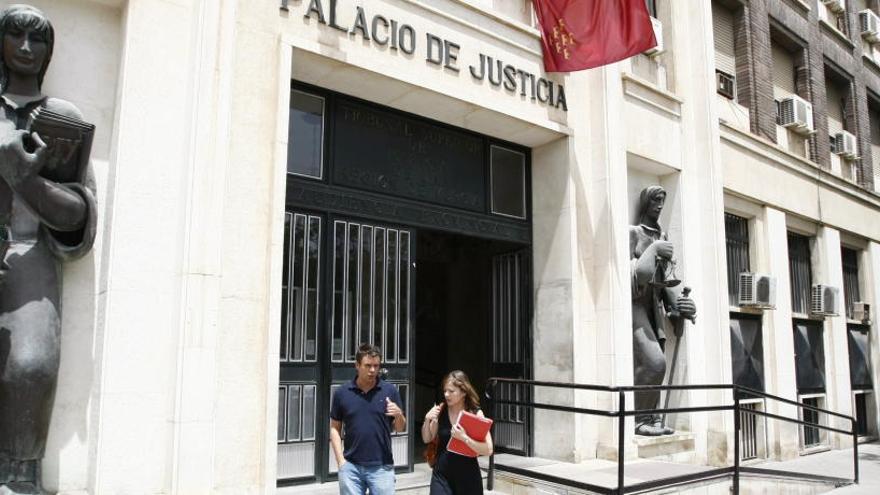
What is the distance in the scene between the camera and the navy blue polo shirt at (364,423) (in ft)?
16.0

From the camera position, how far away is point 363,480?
16.2 feet

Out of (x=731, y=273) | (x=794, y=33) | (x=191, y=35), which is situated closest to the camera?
(x=191, y=35)

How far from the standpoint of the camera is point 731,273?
12227 millimetres

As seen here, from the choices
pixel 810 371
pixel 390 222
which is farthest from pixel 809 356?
pixel 390 222

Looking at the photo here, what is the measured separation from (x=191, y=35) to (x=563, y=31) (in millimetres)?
4773

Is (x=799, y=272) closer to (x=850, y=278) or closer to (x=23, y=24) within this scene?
(x=850, y=278)

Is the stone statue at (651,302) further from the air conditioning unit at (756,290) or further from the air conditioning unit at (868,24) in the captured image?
the air conditioning unit at (868,24)

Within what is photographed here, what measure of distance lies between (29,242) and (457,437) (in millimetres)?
3311

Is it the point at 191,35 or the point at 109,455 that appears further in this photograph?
the point at 191,35

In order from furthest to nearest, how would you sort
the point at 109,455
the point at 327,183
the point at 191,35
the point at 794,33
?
the point at 794,33 → the point at 327,183 → the point at 191,35 → the point at 109,455

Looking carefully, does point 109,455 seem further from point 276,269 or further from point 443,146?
point 443,146

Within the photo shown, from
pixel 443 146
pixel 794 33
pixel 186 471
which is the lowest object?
pixel 186 471

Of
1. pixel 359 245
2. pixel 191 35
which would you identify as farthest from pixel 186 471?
pixel 191 35

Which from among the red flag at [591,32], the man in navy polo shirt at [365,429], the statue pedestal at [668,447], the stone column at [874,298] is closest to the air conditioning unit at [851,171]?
the stone column at [874,298]
